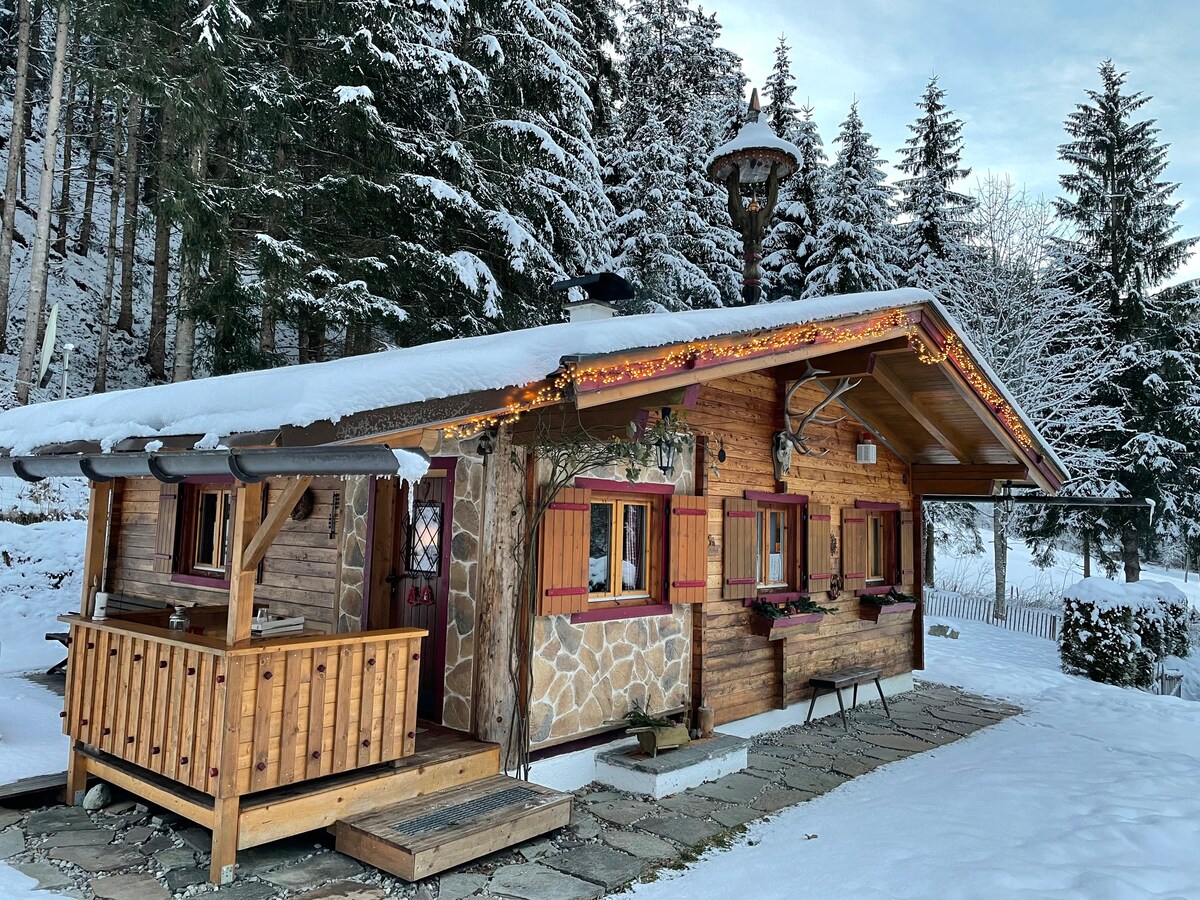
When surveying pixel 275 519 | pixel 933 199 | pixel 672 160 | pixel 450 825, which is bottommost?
pixel 450 825

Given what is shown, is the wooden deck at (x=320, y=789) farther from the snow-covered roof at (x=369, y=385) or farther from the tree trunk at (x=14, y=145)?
the tree trunk at (x=14, y=145)

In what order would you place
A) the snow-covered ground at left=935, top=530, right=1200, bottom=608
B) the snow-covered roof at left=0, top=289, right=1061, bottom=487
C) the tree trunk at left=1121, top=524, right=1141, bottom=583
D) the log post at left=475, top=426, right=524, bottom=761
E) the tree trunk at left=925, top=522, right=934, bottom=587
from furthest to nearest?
the snow-covered ground at left=935, top=530, right=1200, bottom=608 < the tree trunk at left=925, top=522, right=934, bottom=587 < the tree trunk at left=1121, top=524, right=1141, bottom=583 < the log post at left=475, top=426, right=524, bottom=761 < the snow-covered roof at left=0, top=289, right=1061, bottom=487

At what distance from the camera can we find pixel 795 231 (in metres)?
19.1

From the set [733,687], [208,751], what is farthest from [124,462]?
[733,687]

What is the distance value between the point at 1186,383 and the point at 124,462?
1961cm

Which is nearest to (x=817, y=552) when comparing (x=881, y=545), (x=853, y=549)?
(x=853, y=549)

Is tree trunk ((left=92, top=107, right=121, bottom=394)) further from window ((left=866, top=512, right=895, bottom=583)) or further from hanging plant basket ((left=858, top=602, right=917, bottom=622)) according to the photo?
hanging plant basket ((left=858, top=602, right=917, bottom=622))

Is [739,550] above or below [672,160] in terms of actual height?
below

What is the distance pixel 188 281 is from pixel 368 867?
364 inches

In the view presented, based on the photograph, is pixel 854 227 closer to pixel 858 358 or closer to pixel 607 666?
pixel 858 358

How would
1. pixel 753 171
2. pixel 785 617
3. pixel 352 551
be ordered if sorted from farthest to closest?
1. pixel 753 171
2. pixel 785 617
3. pixel 352 551

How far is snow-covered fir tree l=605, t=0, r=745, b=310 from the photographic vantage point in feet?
56.4

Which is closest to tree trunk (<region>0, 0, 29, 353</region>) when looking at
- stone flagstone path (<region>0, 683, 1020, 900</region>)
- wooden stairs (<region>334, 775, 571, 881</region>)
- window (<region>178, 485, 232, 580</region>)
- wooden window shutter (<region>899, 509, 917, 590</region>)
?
window (<region>178, 485, 232, 580</region>)

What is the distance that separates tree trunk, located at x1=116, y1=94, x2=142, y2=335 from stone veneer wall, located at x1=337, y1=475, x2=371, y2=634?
15.1 m
